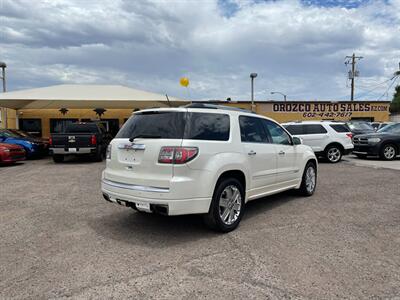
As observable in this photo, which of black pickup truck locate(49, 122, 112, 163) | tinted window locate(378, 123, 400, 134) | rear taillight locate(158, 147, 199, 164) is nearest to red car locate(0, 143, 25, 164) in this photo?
black pickup truck locate(49, 122, 112, 163)

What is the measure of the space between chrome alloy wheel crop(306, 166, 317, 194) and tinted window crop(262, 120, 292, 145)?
1.08 metres

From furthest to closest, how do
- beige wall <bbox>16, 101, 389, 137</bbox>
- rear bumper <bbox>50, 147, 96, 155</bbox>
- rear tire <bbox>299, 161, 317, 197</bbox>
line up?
beige wall <bbox>16, 101, 389, 137</bbox> → rear bumper <bbox>50, 147, 96, 155</bbox> → rear tire <bbox>299, 161, 317, 197</bbox>

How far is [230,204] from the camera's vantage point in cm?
464

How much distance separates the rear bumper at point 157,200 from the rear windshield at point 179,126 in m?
0.72

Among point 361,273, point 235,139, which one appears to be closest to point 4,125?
point 235,139

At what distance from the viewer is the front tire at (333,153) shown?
44.2 ft

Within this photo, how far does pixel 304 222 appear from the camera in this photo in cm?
507

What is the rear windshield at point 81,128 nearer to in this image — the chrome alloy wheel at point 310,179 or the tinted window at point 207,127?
the chrome alloy wheel at point 310,179

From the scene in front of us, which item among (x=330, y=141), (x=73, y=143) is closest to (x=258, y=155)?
(x=330, y=141)

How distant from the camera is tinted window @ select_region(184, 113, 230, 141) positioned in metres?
4.21

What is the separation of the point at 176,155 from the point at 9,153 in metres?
10.9

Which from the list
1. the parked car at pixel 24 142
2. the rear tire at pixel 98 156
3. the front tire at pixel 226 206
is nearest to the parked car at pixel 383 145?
the front tire at pixel 226 206

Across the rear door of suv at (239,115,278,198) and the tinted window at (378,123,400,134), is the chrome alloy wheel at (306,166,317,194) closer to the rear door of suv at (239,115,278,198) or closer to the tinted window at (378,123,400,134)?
the rear door of suv at (239,115,278,198)

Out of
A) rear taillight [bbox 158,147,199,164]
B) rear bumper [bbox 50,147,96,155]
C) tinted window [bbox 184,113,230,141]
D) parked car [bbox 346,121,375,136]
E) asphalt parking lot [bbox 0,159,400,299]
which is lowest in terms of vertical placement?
asphalt parking lot [bbox 0,159,400,299]
